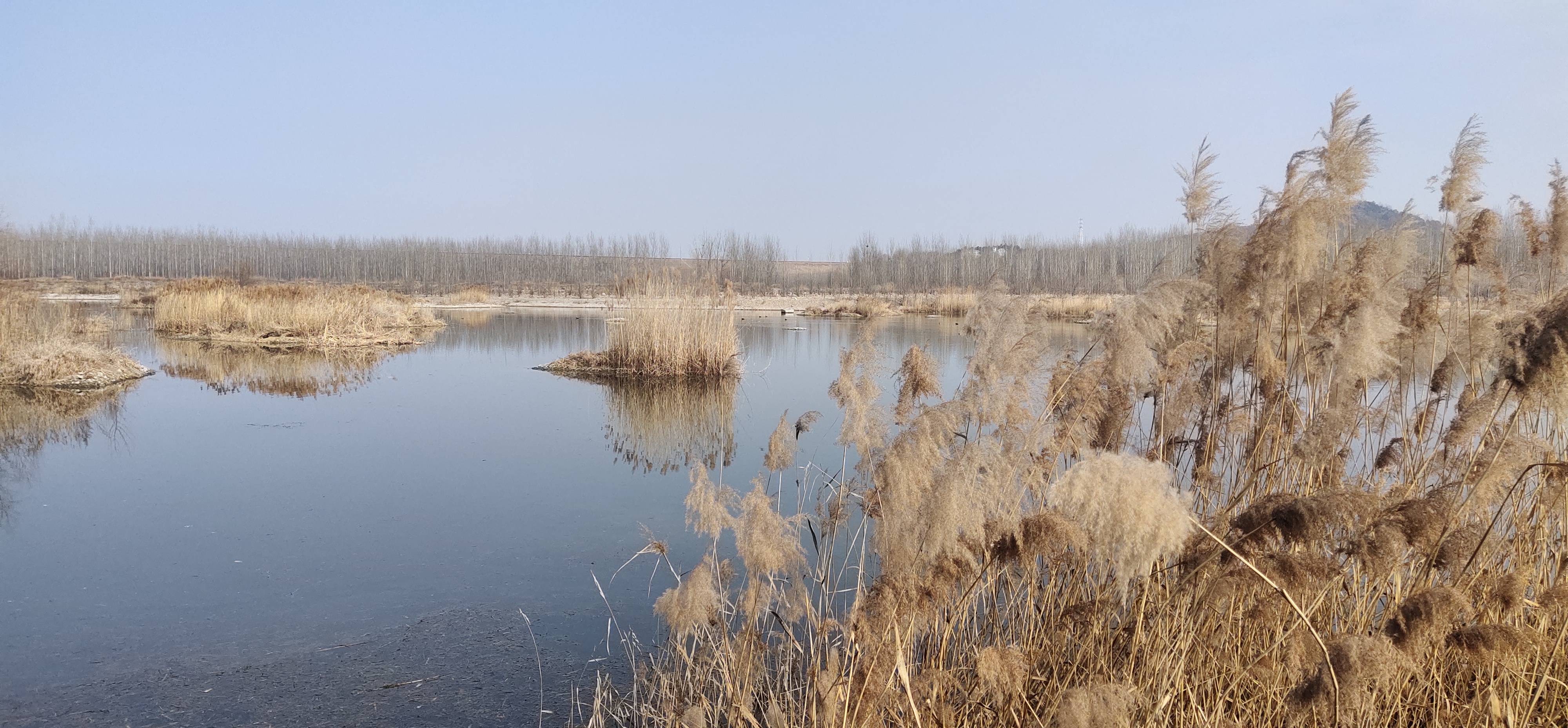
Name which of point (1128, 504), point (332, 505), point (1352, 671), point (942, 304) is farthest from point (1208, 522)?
point (942, 304)

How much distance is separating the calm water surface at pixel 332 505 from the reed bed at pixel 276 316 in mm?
5351

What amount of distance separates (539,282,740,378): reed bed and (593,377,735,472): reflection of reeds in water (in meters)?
0.23

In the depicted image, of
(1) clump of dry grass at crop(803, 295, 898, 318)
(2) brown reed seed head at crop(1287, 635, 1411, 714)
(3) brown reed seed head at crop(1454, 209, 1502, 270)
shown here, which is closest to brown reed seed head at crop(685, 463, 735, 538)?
(2) brown reed seed head at crop(1287, 635, 1411, 714)

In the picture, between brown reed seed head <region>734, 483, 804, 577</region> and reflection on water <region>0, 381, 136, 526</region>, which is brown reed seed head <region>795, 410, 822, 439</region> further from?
reflection on water <region>0, 381, 136, 526</region>

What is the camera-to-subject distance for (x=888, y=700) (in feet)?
6.84

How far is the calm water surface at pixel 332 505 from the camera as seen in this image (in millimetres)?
3646

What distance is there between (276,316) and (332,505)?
41.5ft

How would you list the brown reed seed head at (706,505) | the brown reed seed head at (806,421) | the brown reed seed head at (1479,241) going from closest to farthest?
the brown reed seed head at (1479,241) → the brown reed seed head at (706,505) → the brown reed seed head at (806,421)

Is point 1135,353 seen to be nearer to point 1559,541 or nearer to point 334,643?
point 1559,541

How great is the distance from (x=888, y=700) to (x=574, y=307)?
101ft

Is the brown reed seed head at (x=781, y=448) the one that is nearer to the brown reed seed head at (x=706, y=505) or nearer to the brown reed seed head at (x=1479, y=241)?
the brown reed seed head at (x=706, y=505)

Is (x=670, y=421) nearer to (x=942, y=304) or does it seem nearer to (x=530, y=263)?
(x=942, y=304)

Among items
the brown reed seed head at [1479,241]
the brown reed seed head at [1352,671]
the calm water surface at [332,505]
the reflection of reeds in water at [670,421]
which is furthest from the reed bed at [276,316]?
the brown reed seed head at [1352,671]

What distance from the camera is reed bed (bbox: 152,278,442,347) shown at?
1571 cm
